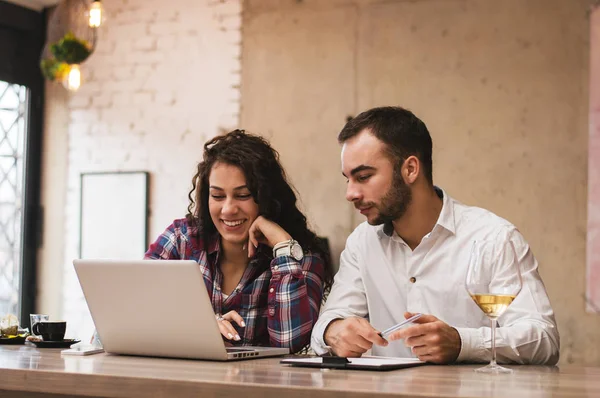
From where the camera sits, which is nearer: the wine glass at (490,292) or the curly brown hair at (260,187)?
the wine glass at (490,292)

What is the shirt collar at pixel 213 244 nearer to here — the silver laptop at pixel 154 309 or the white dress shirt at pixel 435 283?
the white dress shirt at pixel 435 283

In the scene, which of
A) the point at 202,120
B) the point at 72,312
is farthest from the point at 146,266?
the point at 72,312

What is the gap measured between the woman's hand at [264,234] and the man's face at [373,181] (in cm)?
25

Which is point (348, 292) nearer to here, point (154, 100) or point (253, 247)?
point (253, 247)

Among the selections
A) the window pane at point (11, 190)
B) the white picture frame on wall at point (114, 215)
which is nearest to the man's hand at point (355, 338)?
the white picture frame on wall at point (114, 215)

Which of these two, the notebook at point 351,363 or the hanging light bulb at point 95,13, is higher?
the hanging light bulb at point 95,13

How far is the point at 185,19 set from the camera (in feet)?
18.2

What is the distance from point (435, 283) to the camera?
8.09 feet

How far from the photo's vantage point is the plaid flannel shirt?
8.17 ft

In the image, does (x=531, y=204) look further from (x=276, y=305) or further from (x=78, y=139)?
(x=78, y=139)

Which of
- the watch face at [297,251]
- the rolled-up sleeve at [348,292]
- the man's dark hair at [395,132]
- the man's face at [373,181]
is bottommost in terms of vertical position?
the rolled-up sleeve at [348,292]

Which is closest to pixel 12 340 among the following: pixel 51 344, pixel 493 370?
pixel 51 344

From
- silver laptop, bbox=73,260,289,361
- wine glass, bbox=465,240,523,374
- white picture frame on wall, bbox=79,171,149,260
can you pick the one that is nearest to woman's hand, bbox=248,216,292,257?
silver laptop, bbox=73,260,289,361

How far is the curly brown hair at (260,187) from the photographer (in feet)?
9.06
